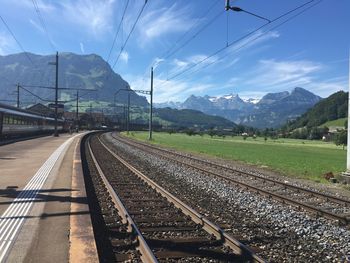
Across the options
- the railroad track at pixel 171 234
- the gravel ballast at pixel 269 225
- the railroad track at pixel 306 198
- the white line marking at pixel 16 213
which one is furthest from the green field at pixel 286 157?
the white line marking at pixel 16 213

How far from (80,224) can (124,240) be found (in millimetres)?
988

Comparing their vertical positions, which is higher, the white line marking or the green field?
the white line marking

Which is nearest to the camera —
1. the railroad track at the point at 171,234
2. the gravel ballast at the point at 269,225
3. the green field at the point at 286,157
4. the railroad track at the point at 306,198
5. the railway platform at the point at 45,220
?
the railway platform at the point at 45,220

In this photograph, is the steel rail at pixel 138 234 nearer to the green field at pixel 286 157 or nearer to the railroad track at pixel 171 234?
the railroad track at pixel 171 234

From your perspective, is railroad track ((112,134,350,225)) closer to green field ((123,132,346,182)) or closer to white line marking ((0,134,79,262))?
green field ((123,132,346,182))

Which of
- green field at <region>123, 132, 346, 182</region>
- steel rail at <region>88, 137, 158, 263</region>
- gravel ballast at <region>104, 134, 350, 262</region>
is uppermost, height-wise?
steel rail at <region>88, 137, 158, 263</region>

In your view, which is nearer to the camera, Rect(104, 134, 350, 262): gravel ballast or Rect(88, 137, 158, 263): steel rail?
Rect(88, 137, 158, 263): steel rail

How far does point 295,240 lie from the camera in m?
8.72

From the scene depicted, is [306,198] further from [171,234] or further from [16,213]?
[16,213]

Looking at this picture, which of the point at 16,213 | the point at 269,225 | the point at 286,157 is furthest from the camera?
the point at 286,157

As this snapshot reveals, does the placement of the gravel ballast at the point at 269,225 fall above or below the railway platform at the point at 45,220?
below

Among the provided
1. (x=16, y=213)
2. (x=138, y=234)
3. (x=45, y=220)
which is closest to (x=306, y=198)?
(x=138, y=234)

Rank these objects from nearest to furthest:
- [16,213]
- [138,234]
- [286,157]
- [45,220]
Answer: [138,234] → [45,220] → [16,213] → [286,157]

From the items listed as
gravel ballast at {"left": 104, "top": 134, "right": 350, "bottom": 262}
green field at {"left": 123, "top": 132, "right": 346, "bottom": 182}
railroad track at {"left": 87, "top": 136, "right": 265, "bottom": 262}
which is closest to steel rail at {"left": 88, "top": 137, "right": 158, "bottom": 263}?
railroad track at {"left": 87, "top": 136, "right": 265, "bottom": 262}
